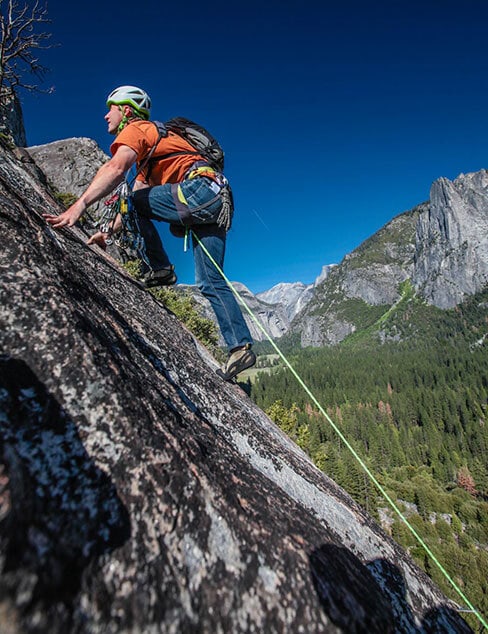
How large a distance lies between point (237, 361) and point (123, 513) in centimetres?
425

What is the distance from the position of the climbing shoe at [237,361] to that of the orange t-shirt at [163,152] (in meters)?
3.12

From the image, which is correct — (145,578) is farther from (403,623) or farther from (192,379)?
(192,379)

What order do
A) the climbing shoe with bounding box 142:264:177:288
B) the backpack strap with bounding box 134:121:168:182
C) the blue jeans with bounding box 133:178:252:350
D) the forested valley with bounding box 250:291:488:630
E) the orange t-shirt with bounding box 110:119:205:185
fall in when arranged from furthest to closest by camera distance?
1. the forested valley with bounding box 250:291:488:630
2. the climbing shoe with bounding box 142:264:177:288
3. the blue jeans with bounding box 133:178:252:350
4. the backpack strap with bounding box 134:121:168:182
5. the orange t-shirt with bounding box 110:119:205:185

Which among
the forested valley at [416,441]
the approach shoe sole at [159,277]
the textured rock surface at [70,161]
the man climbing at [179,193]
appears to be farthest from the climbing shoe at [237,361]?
the textured rock surface at [70,161]

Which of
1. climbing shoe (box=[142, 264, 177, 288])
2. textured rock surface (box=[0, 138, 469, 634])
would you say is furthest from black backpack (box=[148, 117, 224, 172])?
textured rock surface (box=[0, 138, 469, 634])

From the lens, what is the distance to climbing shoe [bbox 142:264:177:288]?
7078 mm

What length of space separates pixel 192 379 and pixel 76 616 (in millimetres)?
3282

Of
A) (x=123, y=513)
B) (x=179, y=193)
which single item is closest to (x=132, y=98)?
(x=179, y=193)

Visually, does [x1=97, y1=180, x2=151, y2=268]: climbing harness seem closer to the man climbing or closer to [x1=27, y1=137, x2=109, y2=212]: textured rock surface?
the man climbing

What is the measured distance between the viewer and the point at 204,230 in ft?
18.4

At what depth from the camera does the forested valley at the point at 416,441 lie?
44.2 metres

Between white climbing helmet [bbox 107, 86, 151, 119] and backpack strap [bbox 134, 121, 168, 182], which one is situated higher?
white climbing helmet [bbox 107, 86, 151, 119]

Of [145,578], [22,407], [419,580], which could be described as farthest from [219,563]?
[419,580]

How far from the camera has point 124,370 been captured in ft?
8.25
